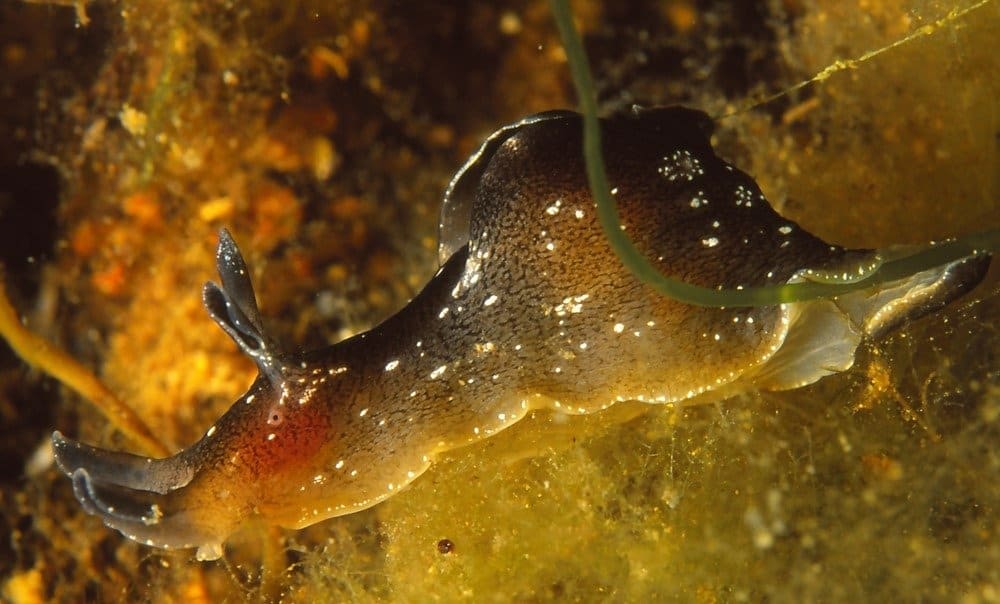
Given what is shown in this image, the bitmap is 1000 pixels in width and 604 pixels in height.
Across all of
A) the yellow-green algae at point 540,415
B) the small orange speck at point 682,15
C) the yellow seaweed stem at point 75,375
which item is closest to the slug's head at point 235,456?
the yellow-green algae at point 540,415

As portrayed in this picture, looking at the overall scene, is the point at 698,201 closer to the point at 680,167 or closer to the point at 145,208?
the point at 680,167

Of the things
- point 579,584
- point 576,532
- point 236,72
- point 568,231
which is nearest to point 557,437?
point 576,532

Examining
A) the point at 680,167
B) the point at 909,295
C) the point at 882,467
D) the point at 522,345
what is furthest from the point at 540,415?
the point at 909,295

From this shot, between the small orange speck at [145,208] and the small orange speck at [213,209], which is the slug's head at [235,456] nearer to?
the small orange speck at [213,209]

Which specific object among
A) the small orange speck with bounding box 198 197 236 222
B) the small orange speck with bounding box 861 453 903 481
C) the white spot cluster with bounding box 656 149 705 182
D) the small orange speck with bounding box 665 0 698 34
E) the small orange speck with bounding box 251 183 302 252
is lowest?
the small orange speck with bounding box 861 453 903 481

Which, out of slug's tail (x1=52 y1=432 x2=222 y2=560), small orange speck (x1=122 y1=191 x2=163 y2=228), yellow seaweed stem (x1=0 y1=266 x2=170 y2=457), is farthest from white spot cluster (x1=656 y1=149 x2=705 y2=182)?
yellow seaweed stem (x1=0 y1=266 x2=170 y2=457)

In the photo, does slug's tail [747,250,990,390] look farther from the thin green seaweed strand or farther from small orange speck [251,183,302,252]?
small orange speck [251,183,302,252]

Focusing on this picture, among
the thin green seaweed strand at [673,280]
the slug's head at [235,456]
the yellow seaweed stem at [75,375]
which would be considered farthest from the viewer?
the yellow seaweed stem at [75,375]
